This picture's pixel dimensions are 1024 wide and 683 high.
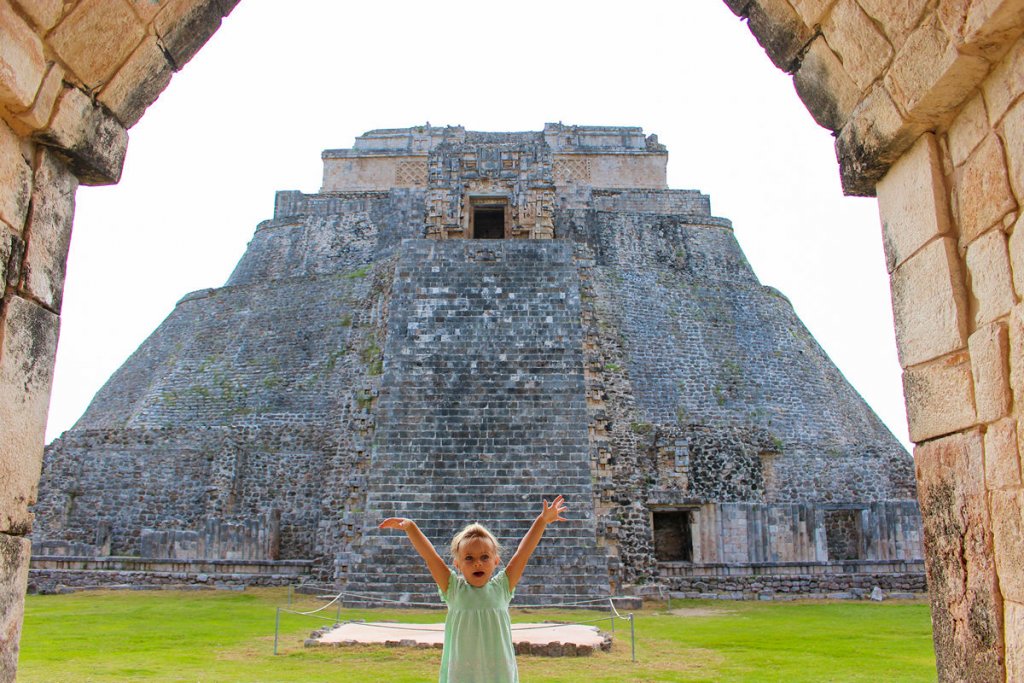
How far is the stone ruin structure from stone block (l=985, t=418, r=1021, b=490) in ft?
31.8

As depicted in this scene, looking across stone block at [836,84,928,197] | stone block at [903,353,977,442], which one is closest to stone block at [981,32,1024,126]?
stone block at [836,84,928,197]

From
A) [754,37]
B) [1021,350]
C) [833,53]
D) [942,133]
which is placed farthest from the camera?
[754,37]

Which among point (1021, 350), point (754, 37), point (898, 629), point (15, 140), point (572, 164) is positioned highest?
point (572, 164)

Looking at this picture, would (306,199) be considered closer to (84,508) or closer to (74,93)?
(84,508)

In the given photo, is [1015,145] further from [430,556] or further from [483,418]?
[483,418]

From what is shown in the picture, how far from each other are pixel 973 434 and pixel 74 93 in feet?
11.9

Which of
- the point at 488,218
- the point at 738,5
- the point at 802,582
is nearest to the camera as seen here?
the point at 738,5

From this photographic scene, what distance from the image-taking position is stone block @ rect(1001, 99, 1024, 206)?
9.25ft

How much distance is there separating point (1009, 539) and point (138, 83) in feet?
12.5

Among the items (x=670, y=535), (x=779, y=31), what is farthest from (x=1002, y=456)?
(x=670, y=535)

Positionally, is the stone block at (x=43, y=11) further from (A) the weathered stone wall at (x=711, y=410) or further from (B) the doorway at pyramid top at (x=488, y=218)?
(B) the doorway at pyramid top at (x=488, y=218)

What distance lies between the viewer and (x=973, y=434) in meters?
3.05

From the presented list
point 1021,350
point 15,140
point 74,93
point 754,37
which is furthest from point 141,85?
point 1021,350

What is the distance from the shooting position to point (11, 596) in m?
3.29
